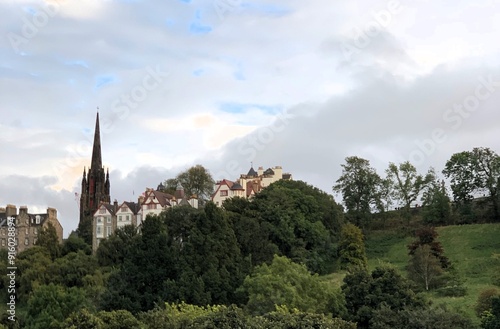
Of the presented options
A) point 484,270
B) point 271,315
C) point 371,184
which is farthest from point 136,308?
point 371,184

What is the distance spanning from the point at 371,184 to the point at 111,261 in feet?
95.9

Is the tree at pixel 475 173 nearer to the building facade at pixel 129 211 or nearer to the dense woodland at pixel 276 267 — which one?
the dense woodland at pixel 276 267

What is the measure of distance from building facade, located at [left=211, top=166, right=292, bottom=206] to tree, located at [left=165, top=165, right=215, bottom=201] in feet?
10.8

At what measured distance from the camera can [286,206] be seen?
6812cm

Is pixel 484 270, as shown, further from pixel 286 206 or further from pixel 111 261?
pixel 111 261

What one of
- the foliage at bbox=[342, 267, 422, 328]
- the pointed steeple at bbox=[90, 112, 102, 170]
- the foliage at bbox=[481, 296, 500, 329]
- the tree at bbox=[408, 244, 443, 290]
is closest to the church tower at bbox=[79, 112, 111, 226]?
the pointed steeple at bbox=[90, 112, 102, 170]

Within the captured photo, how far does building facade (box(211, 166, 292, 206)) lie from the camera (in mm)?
87375

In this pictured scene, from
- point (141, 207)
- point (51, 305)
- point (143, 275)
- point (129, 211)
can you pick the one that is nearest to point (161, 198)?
point (141, 207)

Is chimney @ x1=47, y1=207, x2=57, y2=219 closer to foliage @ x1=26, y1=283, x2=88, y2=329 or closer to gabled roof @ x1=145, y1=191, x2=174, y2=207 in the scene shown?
gabled roof @ x1=145, y1=191, x2=174, y2=207

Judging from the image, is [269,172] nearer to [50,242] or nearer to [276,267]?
[50,242]

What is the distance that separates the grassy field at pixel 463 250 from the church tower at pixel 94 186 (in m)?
44.1

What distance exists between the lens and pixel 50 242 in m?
70.9

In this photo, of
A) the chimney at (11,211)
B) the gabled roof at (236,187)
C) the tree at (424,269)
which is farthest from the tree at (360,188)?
the chimney at (11,211)

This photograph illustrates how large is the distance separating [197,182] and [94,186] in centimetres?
1927
